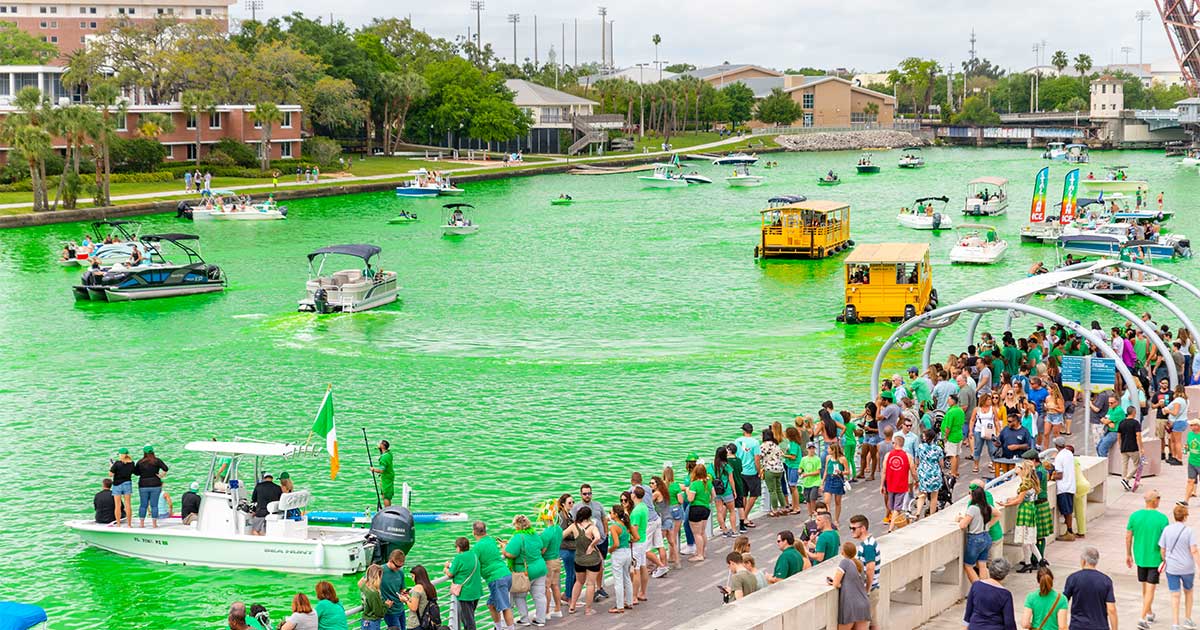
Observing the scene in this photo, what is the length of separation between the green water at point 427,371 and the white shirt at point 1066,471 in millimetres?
10051

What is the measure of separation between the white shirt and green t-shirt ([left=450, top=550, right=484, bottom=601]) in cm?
768

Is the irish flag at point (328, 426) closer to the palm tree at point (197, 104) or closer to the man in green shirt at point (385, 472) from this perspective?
the man in green shirt at point (385, 472)

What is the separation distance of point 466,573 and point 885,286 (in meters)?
31.1

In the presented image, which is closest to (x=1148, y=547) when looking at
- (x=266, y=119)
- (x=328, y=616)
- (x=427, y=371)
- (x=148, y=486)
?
(x=328, y=616)

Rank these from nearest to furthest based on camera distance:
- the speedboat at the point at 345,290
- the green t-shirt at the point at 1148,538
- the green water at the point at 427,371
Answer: the green t-shirt at the point at 1148,538 → the green water at the point at 427,371 → the speedboat at the point at 345,290

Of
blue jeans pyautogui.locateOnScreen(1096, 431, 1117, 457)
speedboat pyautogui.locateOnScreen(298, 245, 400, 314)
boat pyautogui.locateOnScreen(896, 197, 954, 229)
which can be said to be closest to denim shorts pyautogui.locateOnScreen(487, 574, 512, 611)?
blue jeans pyautogui.locateOnScreen(1096, 431, 1117, 457)

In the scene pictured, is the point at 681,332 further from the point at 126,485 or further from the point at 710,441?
the point at 126,485

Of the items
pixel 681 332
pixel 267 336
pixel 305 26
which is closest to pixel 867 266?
pixel 681 332

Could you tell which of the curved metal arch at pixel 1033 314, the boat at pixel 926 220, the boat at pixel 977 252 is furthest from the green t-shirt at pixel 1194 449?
the boat at pixel 926 220

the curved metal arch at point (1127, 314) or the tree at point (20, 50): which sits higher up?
the tree at point (20, 50)

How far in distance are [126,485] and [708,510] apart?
33.0 ft

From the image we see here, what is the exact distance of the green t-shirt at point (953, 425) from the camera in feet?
76.4

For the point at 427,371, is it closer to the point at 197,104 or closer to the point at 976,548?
the point at 976,548

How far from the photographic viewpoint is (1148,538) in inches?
611
